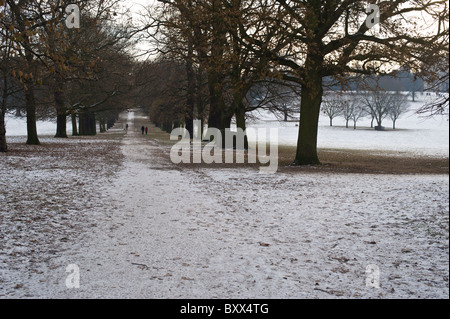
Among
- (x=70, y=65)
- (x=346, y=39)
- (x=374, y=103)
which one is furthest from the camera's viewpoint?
(x=374, y=103)

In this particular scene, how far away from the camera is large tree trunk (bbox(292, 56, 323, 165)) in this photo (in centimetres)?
1768

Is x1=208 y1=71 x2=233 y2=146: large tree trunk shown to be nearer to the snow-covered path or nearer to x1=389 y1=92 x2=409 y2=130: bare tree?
the snow-covered path

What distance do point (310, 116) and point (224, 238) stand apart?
39.9 feet

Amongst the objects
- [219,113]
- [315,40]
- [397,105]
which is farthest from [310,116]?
[397,105]

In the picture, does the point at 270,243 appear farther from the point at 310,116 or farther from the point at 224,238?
the point at 310,116

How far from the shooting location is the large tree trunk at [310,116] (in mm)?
17681

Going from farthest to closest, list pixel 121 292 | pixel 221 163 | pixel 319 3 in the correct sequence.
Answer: pixel 221 163
pixel 319 3
pixel 121 292

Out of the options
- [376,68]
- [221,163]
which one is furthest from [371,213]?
→ [221,163]

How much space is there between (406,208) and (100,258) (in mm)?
5997

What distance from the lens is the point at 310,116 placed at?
1842 centimetres

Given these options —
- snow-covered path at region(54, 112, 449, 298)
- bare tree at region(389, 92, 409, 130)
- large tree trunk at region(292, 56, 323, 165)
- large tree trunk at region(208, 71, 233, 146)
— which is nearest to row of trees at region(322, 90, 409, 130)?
bare tree at region(389, 92, 409, 130)

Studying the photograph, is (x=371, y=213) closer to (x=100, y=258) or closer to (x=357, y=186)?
(x=357, y=186)

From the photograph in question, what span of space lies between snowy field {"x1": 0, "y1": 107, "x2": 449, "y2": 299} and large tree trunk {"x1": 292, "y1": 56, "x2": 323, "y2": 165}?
233 inches

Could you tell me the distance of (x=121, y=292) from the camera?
16.1ft
